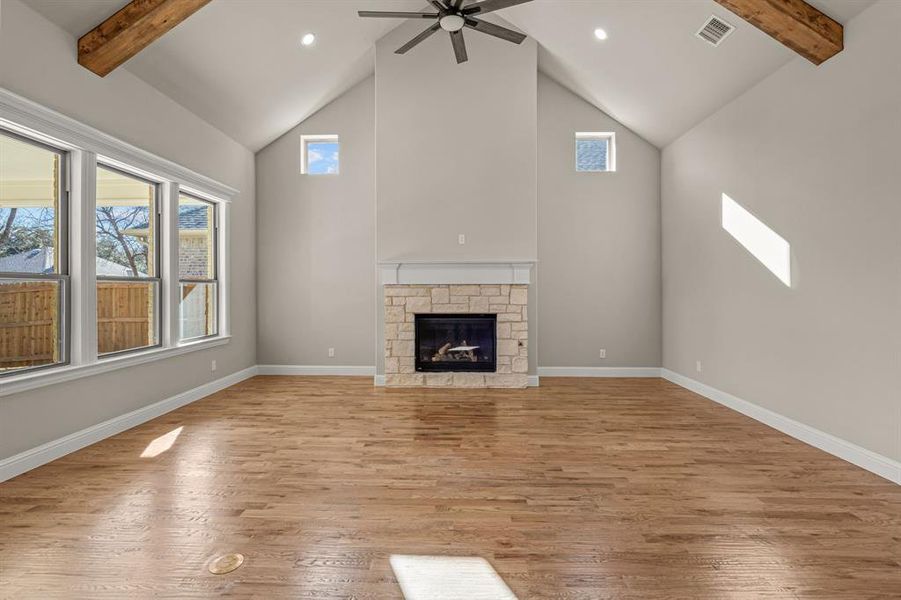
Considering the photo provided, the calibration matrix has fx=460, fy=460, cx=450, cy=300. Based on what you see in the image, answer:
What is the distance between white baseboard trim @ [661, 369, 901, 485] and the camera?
2814mm

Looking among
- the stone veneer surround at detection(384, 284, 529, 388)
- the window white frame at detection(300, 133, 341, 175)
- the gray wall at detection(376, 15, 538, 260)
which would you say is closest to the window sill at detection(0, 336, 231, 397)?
the stone veneer surround at detection(384, 284, 529, 388)

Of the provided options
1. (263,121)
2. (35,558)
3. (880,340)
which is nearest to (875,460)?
(880,340)

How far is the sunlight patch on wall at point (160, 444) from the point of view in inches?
127

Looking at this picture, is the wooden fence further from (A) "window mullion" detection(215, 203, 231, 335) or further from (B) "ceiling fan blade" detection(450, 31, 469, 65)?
(B) "ceiling fan blade" detection(450, 31, 469, 65)

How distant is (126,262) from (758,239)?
18.3 feet

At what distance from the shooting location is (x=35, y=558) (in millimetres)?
1949

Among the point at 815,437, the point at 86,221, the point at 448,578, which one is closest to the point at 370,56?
the point at 86,221

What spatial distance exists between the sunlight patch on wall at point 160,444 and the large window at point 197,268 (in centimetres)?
138

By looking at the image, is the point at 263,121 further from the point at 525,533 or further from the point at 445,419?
the point at 525,533

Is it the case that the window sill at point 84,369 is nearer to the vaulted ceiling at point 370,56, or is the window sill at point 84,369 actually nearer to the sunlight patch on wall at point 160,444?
the sunlight patch on wall at point 160,444

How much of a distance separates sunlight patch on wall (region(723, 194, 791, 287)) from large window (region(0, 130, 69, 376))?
18.1 feet

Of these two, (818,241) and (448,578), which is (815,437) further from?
(448,578)

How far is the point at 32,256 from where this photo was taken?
3.11 meters

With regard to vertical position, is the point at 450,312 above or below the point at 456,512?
above
